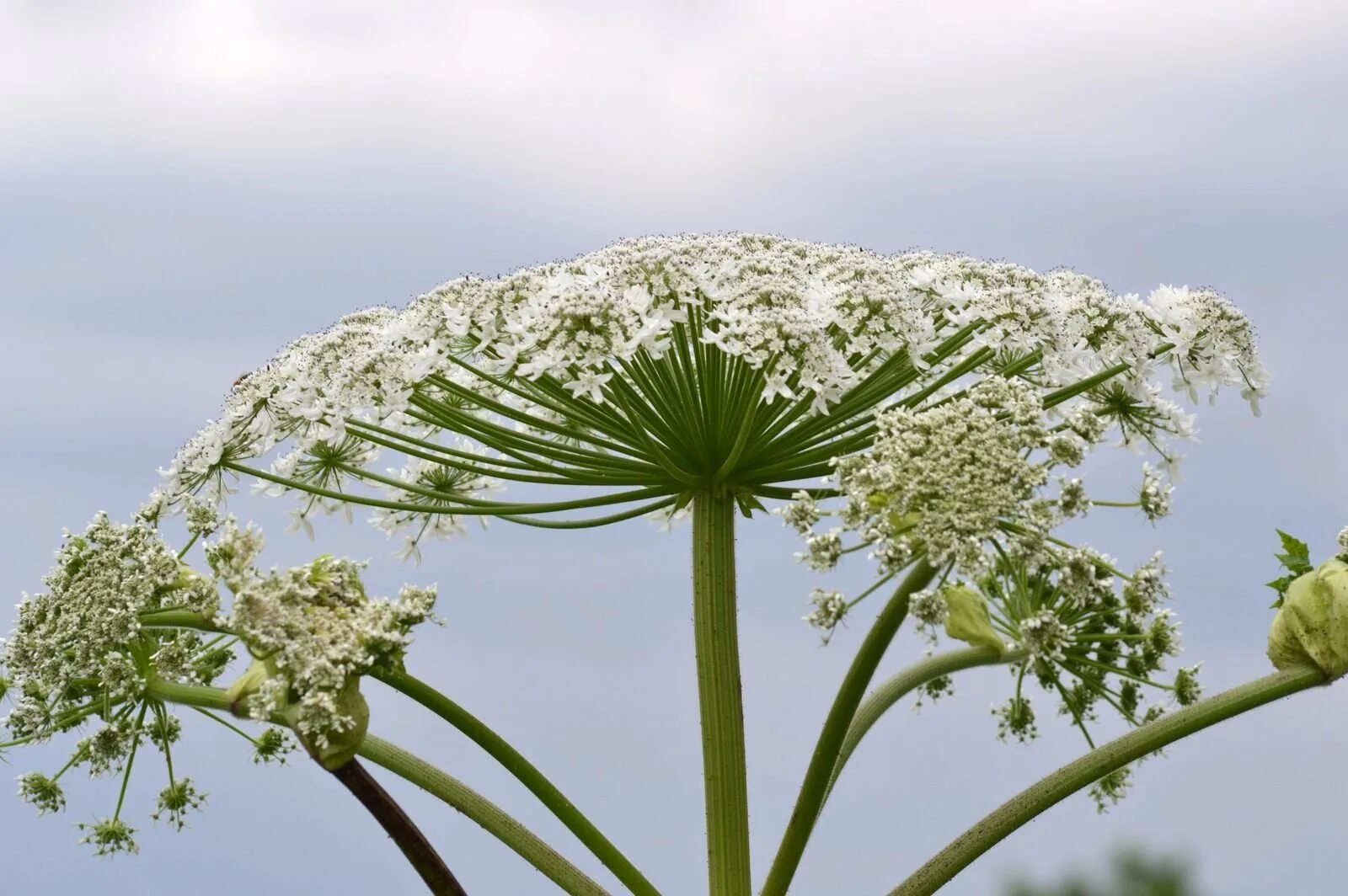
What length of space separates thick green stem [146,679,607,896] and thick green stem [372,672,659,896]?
0.58 ft

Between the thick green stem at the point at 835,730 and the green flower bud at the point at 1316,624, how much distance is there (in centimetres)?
184

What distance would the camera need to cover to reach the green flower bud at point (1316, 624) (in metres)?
6.25

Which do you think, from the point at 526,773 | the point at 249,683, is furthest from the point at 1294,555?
the point at 249,683

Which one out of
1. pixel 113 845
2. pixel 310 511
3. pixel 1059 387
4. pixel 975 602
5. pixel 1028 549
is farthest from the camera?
pixel 310 511

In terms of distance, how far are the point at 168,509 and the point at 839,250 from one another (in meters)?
3.96

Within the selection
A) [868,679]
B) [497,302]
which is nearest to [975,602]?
[868,679]

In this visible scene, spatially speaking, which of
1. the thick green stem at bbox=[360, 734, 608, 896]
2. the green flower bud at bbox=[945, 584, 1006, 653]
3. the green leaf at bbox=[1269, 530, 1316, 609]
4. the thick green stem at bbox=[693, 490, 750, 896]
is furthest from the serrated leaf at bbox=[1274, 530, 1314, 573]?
the thick green stem at bbox=[360, 734, 608, 896]

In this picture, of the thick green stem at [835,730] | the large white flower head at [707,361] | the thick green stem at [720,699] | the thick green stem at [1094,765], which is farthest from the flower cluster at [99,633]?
the thick green stem at [1094,765]

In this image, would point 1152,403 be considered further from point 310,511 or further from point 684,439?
point 310,511

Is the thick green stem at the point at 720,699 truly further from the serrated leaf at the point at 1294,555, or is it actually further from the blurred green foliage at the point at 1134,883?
the blurred green foliage at the point at 1134,883

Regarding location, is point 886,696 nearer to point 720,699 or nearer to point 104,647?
point 720,699

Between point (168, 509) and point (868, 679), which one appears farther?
point (168, 509)

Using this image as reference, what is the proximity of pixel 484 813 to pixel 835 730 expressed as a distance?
5.72 ft

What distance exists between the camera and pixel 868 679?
643 cm
